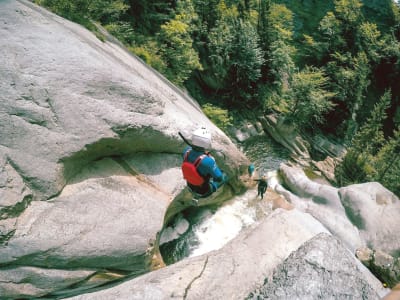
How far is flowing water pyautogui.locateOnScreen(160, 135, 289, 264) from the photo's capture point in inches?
449

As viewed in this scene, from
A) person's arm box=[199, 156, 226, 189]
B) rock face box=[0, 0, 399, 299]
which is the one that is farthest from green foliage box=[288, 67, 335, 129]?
person's arm box=[199, 156, 226, 189]

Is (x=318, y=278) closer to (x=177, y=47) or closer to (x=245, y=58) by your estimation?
(x=177, y=47)

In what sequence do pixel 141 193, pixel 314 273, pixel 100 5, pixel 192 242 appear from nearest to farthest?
pixel 314 273, pixel 141 193, pixel 192 242, pixel 100 5

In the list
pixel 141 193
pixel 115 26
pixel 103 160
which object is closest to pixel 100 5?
pixel 115 26

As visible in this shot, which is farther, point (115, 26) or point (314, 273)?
point (115, 26)

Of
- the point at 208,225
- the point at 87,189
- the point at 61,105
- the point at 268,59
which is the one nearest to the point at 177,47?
the point at 268,59

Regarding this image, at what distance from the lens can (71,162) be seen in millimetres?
7680

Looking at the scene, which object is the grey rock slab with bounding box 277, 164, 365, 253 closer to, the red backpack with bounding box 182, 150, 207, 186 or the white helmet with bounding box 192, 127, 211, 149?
the red backpack with bounding box 182, 150, 207, 186

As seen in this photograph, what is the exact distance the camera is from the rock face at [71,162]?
6.68 metres

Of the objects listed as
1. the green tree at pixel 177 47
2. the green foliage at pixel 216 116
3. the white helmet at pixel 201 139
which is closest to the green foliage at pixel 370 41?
the green foliage at pixel 216 116

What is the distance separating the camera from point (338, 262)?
5.40 meters

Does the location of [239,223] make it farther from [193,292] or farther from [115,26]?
[115,26]

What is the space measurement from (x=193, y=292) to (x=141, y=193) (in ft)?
10.8

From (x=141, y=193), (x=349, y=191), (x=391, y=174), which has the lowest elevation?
(x=391, y=174)
